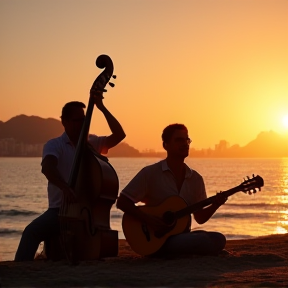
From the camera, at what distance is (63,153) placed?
24.3 ft

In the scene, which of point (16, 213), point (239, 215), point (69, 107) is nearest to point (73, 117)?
point (69, 107)

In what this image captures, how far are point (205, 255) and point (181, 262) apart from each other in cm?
50

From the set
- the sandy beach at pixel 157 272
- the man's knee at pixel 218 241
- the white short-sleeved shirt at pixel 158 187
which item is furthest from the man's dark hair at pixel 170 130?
the sandy beach at pixel 157 272

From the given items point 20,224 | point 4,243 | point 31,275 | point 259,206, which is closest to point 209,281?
point 31,275

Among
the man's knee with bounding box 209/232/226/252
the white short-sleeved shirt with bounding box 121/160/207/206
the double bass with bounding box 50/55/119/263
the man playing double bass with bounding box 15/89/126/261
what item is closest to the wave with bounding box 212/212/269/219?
the white short-sleeved shirt with bounding box 121/160/207/206

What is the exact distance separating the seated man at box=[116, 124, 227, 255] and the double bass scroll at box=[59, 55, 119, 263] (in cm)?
59

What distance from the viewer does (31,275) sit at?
613 cm

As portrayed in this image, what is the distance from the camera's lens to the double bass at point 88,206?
22.2ft

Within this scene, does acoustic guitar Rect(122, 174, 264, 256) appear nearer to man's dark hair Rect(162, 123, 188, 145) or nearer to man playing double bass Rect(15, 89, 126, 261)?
man's dark hair Rect(162, 123, 188, 145)

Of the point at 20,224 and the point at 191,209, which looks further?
the point at 20,224

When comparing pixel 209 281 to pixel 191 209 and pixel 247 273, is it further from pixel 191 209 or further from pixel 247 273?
pixel 191 209

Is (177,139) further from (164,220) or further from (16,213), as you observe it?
(16,213)

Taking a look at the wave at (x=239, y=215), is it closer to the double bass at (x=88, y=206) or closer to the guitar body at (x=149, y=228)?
the guitar body at (x=149, y=228)

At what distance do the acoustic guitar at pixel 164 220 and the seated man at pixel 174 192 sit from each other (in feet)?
0.18
